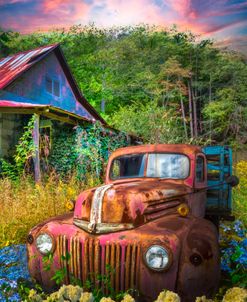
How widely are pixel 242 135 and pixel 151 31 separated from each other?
44.1ft

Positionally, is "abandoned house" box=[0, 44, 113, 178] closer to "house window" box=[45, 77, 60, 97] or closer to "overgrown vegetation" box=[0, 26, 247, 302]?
"house window" box=[45, 77, 60, 97]

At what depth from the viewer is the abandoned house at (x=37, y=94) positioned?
12094 millimetres

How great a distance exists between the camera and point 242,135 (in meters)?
27.1

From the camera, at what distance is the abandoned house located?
12094 mm

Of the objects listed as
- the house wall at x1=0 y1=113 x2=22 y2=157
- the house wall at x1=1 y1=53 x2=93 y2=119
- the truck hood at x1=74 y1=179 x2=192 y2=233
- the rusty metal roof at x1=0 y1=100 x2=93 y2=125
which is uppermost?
the house wall at x1=1 y1=53 x2=93 y2=119

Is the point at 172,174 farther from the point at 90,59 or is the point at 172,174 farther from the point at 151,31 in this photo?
the point at 151,31

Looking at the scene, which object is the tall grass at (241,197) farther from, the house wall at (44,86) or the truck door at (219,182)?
the house wall at (44,86)

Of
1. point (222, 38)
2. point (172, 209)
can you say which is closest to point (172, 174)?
point (172, 209)

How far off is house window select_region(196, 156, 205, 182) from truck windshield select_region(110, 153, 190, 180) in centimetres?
18

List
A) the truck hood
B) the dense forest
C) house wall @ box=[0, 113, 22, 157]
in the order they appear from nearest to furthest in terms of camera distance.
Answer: the truck hood → house wall @ box=[0, 113, 22, 157] → the dense forest

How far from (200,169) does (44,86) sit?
44.1ft

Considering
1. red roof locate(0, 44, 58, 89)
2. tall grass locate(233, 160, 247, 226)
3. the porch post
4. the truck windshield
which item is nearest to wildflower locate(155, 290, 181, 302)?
the truck windshield

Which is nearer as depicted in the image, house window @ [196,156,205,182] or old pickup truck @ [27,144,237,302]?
old pickup truck @ [27,144,237,302]

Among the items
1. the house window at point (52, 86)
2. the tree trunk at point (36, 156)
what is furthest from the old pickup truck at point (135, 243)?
the house window at point (52, 86)
